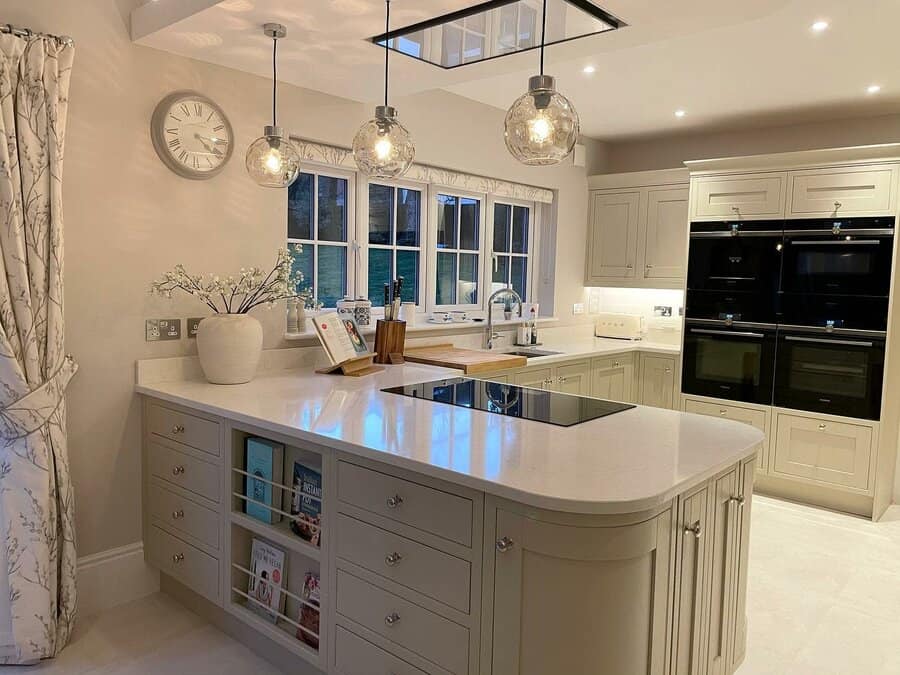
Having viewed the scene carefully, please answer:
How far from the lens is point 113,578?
9.29ft

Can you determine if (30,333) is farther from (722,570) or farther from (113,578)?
(722,570)

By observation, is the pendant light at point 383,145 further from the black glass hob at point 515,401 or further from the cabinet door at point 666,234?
the cabinet door at point 666,234

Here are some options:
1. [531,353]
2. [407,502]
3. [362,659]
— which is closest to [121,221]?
[407,502]

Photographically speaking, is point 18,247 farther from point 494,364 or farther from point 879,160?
point 879,160

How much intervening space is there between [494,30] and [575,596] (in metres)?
1.96

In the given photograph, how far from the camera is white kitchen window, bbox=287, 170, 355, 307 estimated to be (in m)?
3.65

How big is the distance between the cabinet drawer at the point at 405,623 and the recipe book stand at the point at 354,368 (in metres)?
1.26

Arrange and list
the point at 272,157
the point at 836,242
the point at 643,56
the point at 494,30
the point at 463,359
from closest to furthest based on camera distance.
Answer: the point at 494,30
the point at 272,157
the point at 643,56
the point at 463,359
the point at 836,242

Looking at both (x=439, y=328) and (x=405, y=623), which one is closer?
(x=405, y=623)

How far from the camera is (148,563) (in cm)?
291

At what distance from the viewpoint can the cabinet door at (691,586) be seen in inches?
70.8

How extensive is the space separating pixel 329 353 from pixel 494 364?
95 centimetres

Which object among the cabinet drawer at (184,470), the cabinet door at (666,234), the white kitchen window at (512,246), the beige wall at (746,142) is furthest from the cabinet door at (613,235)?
the cabinet drawer at (184,470)

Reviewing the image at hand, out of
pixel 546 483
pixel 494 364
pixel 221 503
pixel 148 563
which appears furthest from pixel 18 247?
pixel 494 364
